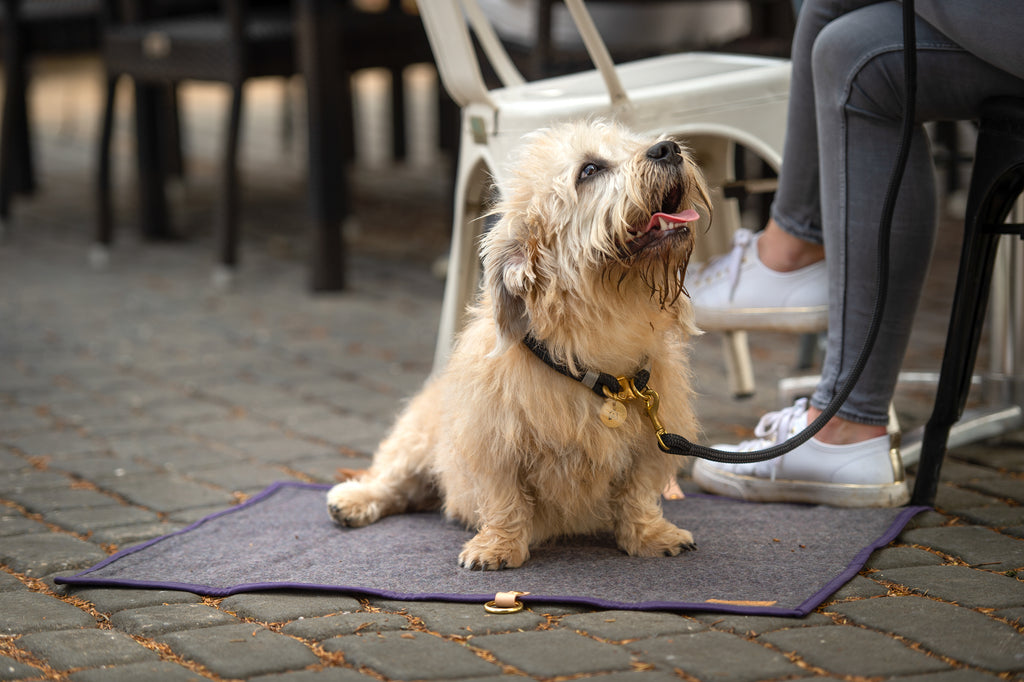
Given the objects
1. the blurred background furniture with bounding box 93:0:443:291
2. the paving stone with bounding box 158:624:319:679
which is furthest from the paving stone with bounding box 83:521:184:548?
the blurred background furniture with bounding box 93:0:443:291

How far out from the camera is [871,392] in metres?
3.14

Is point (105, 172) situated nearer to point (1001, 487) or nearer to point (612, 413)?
point (612, 413)

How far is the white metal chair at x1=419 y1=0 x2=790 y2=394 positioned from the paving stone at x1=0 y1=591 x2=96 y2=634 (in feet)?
4.47

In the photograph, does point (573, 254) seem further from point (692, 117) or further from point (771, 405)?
point (771, 405)

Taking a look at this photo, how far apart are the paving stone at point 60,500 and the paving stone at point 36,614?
25.2 inches

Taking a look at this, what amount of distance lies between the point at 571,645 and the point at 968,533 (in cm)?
118

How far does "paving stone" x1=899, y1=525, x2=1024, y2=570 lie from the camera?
2.75 m

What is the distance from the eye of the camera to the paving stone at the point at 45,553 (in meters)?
2.89

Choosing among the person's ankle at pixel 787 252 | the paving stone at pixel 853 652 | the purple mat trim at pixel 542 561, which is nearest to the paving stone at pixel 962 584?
the purple mat trim at pixel 542 561

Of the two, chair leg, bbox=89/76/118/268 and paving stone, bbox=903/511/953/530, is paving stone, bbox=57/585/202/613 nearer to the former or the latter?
paving stone, bbox=903/511/953/530

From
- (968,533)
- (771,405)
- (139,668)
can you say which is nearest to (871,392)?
(968,533)

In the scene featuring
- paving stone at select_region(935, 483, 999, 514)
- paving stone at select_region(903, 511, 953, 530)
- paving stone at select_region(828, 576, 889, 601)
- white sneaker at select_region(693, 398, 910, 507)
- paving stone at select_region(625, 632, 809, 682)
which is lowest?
paving stone at select_region(625, 632, 809, 682)

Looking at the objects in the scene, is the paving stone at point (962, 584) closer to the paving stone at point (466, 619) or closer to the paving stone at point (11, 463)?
the paving stone at point (466, 619)

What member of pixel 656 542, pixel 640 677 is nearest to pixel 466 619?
pixel 640 677
